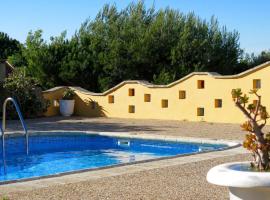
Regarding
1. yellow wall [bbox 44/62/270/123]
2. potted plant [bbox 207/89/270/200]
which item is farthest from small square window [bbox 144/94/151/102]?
potted plant [bbox 207/89/270/200]

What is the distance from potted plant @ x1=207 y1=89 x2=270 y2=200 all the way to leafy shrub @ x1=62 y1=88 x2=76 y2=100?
1778 cm

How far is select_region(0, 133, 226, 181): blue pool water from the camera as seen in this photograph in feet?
37.6

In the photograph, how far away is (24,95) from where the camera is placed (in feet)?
68.5

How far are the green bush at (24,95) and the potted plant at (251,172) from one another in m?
16.5

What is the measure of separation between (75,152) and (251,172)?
10.0 metres

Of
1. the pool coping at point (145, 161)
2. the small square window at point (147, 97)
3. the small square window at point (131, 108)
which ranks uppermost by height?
the small square window at point (147, 97)

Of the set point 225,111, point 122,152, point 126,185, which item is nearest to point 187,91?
point 225,111

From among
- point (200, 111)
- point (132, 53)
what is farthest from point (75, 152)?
point (132, 53)

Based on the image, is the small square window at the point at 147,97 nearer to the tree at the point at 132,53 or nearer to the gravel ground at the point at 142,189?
the tree at the point at 132,53

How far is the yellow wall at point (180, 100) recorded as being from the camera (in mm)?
18109

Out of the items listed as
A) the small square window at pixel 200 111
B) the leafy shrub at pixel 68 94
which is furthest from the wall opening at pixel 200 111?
the leafy shrub at pixel 68 94

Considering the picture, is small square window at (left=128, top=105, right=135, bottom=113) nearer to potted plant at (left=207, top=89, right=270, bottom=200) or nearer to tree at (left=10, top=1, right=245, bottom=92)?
tree at (left=10, top=1, right=245, bottom=92)

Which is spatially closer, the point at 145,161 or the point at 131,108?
the point at 145,161

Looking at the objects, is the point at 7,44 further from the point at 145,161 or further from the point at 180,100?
the point at 145,161
